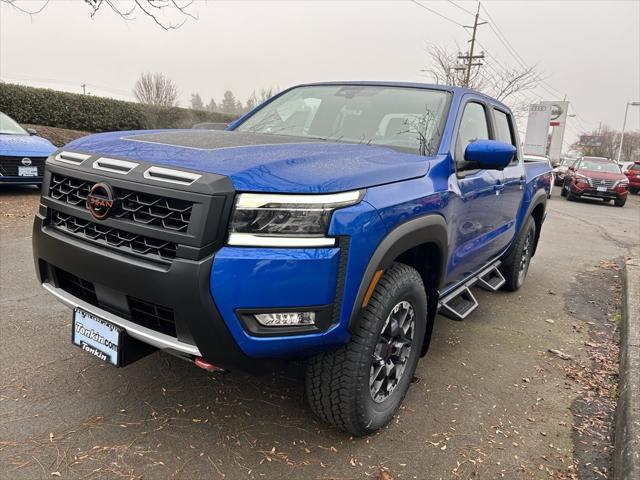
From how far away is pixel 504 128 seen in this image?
4.46 m

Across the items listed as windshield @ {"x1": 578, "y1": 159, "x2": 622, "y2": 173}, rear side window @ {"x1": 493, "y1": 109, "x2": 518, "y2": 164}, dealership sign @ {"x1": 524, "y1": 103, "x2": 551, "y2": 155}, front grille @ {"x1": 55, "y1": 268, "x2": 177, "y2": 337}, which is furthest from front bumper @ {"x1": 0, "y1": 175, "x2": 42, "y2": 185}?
dealership sign @ {"x1": 524, "y1": 103, "x2": 551, "y2": 155}

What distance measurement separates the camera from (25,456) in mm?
2209

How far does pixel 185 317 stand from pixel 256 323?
0.28 m

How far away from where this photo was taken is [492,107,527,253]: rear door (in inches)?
160

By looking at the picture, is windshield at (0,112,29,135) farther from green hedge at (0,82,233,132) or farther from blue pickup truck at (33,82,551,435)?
blue pickup truck at (33,82,551,435)

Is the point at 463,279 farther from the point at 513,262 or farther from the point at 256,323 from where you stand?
the point at 256,323

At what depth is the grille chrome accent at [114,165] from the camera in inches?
83.3

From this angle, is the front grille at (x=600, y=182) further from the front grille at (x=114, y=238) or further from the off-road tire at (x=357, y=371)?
the front grille at (x=114, y=238)

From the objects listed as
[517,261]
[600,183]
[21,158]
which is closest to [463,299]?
[517,261]

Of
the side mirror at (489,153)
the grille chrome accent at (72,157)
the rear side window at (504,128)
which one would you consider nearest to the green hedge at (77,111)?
the grille chrome accent at (72,157)

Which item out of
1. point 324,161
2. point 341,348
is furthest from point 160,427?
point 324,161

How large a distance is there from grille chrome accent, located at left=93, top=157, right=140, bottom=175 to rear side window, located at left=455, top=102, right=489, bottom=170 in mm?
1919

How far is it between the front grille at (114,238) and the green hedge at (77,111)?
50.8ft

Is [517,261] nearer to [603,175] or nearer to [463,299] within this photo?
[463,299]
